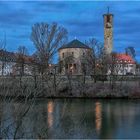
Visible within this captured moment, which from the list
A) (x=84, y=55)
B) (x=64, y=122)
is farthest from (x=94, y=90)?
(x=64, y=122)

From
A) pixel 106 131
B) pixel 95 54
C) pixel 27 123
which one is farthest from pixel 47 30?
pixel 27 123

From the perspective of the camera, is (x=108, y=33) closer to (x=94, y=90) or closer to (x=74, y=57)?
(x=74, y=57)

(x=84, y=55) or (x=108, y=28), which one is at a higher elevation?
(x=108, y=28)

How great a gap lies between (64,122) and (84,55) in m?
65.4

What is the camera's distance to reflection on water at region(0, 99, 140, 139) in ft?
45.3

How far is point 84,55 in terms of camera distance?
280 feet

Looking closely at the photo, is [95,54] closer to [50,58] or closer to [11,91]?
[50,58]

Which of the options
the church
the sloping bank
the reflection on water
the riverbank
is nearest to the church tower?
the church

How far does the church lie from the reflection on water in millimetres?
33628

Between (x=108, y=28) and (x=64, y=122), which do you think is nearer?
(x=64, y=122)

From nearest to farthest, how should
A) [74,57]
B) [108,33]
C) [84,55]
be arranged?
[84,55], [74,57], [108,33]

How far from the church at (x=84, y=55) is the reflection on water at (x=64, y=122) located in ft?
110

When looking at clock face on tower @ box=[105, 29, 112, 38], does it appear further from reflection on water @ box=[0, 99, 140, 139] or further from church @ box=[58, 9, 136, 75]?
reflection on water @ box=[0, 99, 140, 139]

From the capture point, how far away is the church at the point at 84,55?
8012cm
